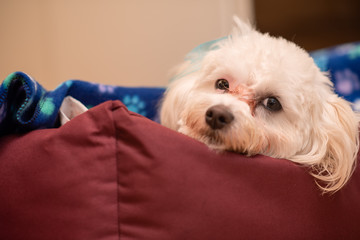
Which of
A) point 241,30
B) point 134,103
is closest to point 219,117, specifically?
point 241,30

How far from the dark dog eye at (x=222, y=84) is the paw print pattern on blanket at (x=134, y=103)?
0.38 m

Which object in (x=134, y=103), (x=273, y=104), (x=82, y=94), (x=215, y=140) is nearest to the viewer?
(x=215, y=140)

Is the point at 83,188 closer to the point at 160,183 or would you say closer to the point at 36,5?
the point at 160,183

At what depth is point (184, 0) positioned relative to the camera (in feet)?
6.38

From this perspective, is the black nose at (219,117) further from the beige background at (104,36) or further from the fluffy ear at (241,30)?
the beige background at (104,36)

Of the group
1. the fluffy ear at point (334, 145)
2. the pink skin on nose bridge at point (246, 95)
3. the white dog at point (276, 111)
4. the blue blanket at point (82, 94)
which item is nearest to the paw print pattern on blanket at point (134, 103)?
the blue blanket at point (82, 94)

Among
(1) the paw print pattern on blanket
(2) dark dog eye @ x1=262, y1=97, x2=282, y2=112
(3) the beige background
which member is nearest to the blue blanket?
(1) the paw print pattern on blanket

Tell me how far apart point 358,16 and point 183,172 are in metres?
2.37

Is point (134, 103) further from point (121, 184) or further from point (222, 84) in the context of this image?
point (121, 184)

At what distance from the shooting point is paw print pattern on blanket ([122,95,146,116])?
46.1 inches

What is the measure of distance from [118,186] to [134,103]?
24.4 inches

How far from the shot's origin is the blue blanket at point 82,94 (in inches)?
26.8

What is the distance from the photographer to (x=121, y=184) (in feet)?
1.99

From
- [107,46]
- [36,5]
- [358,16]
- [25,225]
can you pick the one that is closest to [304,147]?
[25,225]
